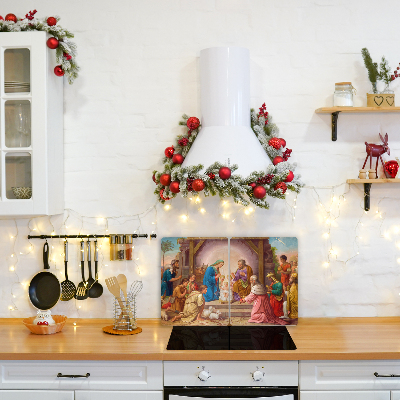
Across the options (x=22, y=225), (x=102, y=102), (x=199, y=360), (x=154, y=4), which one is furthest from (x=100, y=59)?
(x=199, y=360)

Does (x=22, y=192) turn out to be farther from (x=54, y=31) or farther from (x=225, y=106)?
(x=225, y=106)

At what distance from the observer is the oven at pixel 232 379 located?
6.21 ft

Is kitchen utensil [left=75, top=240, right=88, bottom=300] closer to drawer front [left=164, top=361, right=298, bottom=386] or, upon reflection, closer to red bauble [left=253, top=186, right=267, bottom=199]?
drawer front [left=164, top=361, right=298, bottom=386]

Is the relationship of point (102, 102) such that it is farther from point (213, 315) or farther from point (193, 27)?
point (213, 315)

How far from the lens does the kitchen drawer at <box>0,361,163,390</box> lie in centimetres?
191

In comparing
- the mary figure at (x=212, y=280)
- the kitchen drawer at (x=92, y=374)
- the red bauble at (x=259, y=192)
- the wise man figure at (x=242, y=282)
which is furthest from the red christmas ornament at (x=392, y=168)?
the kitchen drawer at (x=92, y=374)

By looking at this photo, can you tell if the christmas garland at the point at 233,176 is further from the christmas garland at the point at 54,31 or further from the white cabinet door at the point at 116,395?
the white cabinet door at the point at 116,395

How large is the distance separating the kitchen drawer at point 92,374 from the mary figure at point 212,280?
527mm

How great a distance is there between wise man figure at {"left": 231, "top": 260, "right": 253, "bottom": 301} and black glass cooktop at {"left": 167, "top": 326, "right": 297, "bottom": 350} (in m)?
0.17

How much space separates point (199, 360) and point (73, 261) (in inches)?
36.3

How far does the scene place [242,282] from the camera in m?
2.34

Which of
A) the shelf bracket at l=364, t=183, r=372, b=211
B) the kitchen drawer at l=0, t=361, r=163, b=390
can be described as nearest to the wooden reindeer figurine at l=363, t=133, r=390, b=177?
the shelf bracket at l=364, t=183, r=372, b=211

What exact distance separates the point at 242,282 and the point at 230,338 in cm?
34

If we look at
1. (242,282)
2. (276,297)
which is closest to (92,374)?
(242,282)
